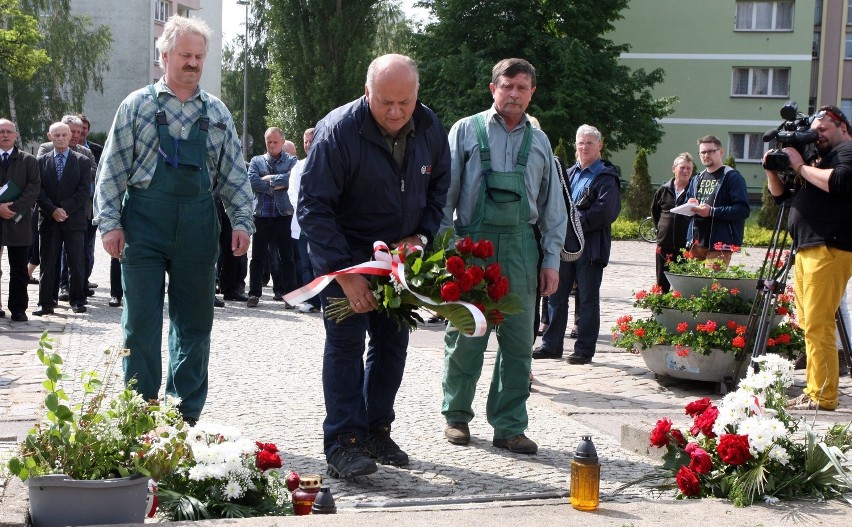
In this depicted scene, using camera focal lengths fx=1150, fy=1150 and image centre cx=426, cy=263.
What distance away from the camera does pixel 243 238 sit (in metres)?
6.38

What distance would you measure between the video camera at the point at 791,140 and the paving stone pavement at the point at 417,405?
1.64 metres

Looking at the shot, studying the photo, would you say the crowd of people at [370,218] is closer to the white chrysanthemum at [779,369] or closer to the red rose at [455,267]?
the red rose at [455,267]

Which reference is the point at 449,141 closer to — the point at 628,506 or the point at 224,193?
the point at 224,193

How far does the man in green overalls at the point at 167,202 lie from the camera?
5.96 metres

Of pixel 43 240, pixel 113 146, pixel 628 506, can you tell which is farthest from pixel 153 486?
pixel 43 240

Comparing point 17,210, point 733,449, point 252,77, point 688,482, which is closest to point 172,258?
point 688,482

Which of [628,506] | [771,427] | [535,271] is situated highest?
[535,271]

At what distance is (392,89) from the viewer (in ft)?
18.0

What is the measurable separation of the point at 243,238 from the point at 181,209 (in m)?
0.48

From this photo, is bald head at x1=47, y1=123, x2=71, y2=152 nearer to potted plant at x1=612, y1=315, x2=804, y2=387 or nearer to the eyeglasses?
potted plant at x1=612, y1=315, x2=804, y2=387

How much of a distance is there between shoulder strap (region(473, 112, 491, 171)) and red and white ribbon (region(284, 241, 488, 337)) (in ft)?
3.67

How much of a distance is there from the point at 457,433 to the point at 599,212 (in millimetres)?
4042

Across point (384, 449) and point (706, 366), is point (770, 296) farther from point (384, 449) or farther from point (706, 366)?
point (384, 449)

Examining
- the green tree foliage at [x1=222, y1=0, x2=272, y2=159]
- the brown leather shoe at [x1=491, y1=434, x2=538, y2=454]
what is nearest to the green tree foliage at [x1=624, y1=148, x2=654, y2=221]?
the brown leather shoe at [x1=491, y1=434, x2=538, y2=454]
